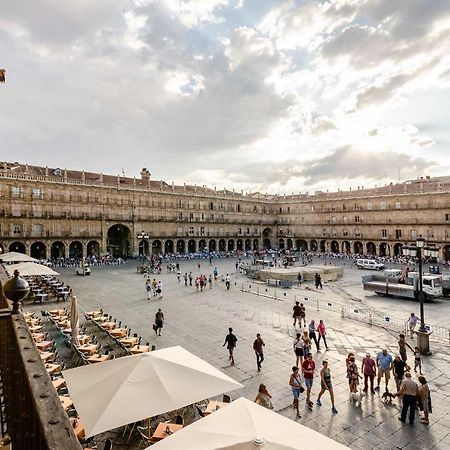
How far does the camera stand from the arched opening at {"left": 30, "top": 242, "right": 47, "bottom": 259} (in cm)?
4172

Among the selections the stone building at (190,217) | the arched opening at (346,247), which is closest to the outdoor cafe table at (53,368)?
the stone building at (190,217)

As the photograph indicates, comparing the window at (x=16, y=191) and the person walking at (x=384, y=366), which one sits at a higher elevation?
the window at (x=16, y=191)

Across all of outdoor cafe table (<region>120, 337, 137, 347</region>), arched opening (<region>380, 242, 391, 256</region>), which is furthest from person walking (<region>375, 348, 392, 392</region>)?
arched opening (<region>380, 242, 391, 256</region>)

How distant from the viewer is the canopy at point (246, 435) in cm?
344

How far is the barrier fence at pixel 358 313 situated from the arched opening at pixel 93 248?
29.2 metres

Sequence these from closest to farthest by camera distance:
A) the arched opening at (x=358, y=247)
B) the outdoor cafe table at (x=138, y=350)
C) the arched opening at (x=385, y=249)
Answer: the outdoor cafe table at (x=138, y=350), the arched opening at (x=385, y=249), the arched opening at (x=358, y=247)

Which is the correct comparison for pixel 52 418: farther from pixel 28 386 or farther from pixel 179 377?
pixel 179 377

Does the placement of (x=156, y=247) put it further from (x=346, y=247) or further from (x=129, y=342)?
(x=129, y=342)

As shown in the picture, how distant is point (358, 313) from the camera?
1603cm

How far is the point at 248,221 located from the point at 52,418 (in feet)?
207

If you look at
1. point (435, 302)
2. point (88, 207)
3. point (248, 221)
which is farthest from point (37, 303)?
point (248, 221)

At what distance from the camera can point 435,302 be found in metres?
19.0

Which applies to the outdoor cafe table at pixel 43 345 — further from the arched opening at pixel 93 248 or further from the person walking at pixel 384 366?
the arched opening at pixel 93 248

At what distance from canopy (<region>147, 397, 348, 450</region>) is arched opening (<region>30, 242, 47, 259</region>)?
144ft
